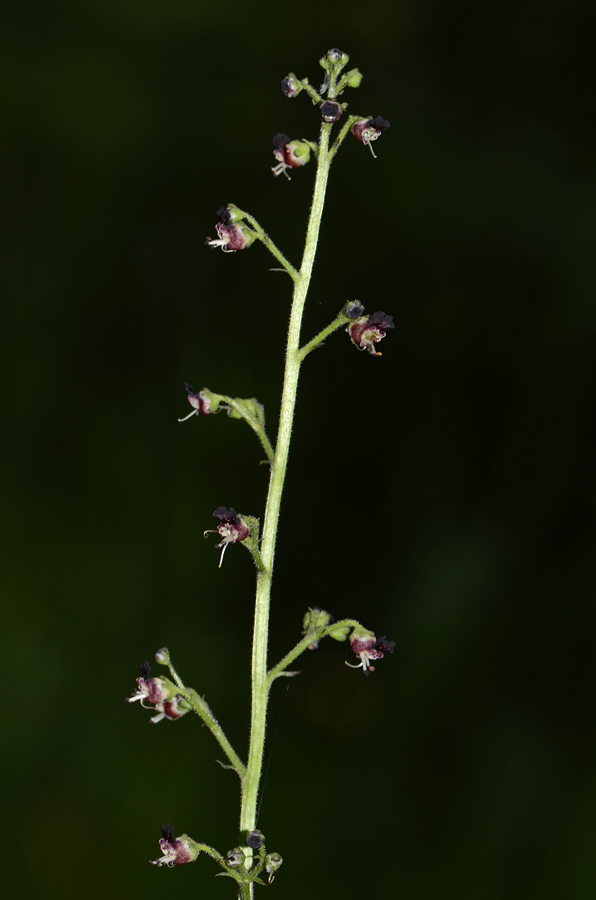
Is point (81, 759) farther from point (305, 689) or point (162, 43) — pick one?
point (162, 43)

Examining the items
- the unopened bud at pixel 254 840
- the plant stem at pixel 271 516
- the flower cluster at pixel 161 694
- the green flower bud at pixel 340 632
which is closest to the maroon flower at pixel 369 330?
the plant stem at pixel 271 516

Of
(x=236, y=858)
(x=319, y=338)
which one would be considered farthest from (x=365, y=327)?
(x=236, y=858)

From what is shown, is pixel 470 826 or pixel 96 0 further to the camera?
pixel 96 0

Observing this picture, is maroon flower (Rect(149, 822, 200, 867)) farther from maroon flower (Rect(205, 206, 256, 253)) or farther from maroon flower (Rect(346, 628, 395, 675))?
maroon flower (Rect(205, 206, 256, 253))

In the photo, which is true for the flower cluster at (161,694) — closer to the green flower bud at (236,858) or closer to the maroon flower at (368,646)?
the green flower bud at (236,858)

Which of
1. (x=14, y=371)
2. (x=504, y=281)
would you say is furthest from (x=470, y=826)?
(x=14, y=371)

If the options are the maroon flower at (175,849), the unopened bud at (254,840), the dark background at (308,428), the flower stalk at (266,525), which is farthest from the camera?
the dark background at (308,428)
